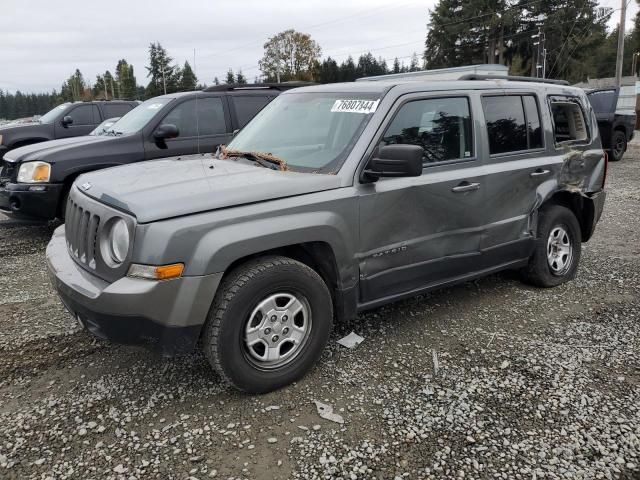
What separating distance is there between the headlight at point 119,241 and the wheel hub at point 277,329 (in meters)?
0.77

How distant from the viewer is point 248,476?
2500mm

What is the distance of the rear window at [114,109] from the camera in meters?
12.3

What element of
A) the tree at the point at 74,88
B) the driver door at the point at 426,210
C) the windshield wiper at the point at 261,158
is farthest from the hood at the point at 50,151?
the tree at the point at 74,88

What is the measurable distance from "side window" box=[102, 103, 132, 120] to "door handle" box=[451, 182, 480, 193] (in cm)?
1056

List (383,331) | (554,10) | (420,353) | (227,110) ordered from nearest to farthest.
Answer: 1. (420,353)
2. (383,331)
3. (227,110)
4. (554,10)

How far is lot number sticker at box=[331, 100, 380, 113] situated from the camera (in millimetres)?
3584

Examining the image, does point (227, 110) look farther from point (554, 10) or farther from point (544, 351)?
point (554, 10)

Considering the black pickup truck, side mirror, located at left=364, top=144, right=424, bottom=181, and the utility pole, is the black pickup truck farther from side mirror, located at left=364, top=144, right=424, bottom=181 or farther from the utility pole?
the utility pole

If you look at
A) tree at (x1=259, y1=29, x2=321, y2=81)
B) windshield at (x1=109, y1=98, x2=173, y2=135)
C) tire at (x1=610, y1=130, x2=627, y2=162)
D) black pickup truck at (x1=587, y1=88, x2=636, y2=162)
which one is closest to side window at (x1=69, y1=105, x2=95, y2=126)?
windshield at (x1=109, y1=98, x2=173, y2=135)

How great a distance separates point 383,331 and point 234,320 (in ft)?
4.90

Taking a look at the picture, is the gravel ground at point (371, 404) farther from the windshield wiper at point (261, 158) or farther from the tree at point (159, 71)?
Answer: the tree at point (159, 71)

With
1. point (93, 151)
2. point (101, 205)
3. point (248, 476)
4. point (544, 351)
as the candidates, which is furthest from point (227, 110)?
point (248, 476)

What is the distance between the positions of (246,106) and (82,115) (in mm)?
6121

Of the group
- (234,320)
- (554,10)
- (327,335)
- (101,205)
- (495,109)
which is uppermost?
(554,10)
